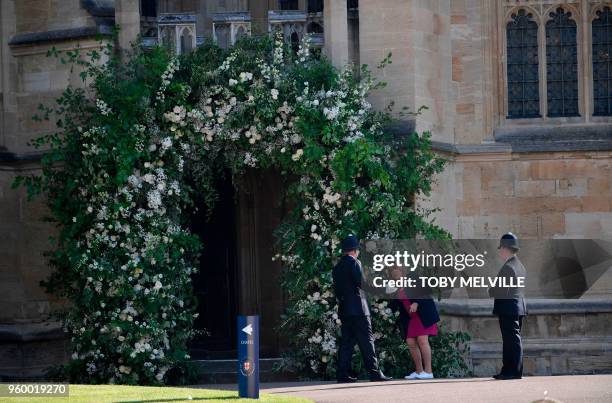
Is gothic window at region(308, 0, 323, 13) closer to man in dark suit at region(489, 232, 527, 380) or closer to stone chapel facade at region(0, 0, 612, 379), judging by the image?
stone chapel facade at region(0, 0, 612, 379)

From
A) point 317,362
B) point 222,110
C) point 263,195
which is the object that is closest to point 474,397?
point 317,362

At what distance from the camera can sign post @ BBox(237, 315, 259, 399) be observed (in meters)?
14.3

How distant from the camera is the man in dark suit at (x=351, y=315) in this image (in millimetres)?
17031

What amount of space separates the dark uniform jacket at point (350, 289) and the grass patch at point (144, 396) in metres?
2.12

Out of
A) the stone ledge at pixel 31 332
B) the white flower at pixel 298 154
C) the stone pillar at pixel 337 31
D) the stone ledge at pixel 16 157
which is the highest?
the stone pillar at pixel 337 31

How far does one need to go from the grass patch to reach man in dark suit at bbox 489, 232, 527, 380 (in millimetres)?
3210

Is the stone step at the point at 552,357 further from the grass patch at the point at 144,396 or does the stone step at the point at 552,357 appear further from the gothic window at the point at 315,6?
the grass patch at the point at 144,396

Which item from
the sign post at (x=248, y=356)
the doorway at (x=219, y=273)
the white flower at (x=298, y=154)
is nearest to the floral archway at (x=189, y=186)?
the white flower at (x=298, y=154)

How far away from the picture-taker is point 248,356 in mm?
14398

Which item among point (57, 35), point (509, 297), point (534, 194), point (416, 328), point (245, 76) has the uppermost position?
point (57, 35)

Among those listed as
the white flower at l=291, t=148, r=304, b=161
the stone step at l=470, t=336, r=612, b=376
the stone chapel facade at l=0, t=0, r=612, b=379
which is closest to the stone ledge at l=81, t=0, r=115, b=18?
the stone chapel facade at l=0, t=0, r=612, b=379

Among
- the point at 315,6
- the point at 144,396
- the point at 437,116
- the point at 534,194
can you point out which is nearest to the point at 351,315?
the point at 144,396

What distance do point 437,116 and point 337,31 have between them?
1.85 m

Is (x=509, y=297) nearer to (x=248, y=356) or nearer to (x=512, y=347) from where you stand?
(x=512, y=347)
